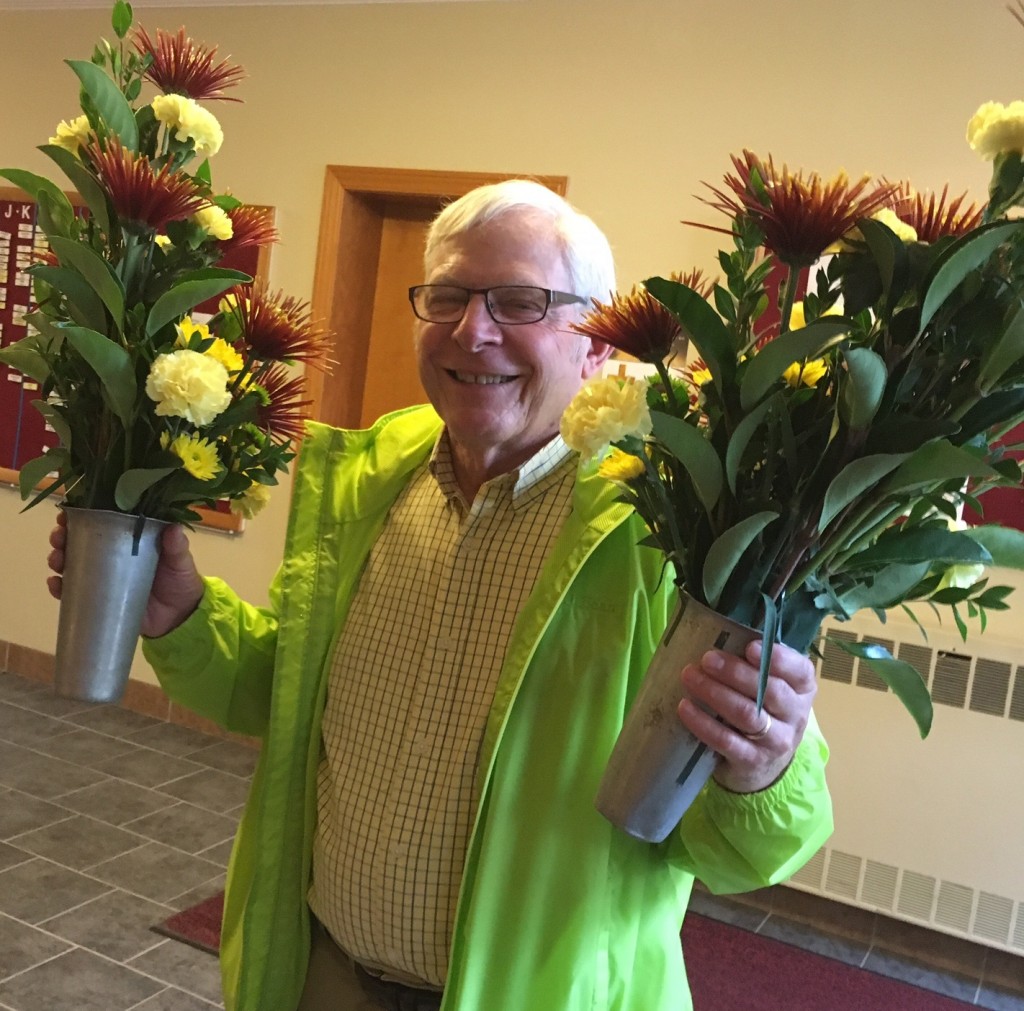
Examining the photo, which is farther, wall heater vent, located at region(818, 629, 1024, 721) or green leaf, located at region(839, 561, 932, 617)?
wall heater vent, located at region(818, 629, 1024, 721)

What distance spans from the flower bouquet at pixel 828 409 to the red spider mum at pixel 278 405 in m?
0.48

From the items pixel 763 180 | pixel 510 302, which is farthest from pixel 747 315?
pixel 510 302

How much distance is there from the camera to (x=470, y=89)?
3.93m

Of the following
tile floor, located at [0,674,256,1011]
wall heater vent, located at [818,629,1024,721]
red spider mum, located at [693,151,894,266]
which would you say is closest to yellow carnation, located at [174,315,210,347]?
red spider mum, located at [693,151,894,266]

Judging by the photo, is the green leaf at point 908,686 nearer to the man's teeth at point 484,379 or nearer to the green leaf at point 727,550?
the green leaf at point 727,550

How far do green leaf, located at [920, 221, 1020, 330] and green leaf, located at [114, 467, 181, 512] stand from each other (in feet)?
2.58

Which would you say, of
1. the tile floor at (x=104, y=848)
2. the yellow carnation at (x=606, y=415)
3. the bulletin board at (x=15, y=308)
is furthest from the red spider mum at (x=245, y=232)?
the bulletin board at (x=15, y=308)

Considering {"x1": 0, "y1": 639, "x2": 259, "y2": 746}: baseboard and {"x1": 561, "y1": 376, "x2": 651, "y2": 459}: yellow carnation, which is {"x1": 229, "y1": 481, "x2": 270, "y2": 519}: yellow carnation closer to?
{"x1": 561, "y1": 376, "x2": 651, "y2": 459}: yellow carnation

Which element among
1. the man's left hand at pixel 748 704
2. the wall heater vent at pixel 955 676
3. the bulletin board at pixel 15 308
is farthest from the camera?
the bulletin board at pixel 15 308

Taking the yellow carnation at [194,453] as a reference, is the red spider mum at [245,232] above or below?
above

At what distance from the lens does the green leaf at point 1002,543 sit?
2.93ft

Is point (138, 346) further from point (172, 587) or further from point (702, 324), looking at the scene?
Result: point (702, 324)

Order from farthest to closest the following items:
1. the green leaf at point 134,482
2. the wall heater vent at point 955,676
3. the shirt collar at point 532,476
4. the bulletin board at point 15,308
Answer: the bulletin board at point 15,308 < the wall heater vent at point 955,676 < the shirt collar at point 532,476 < the green leaf at point 134,482

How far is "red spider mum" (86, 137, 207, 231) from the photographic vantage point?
3.62 feet
